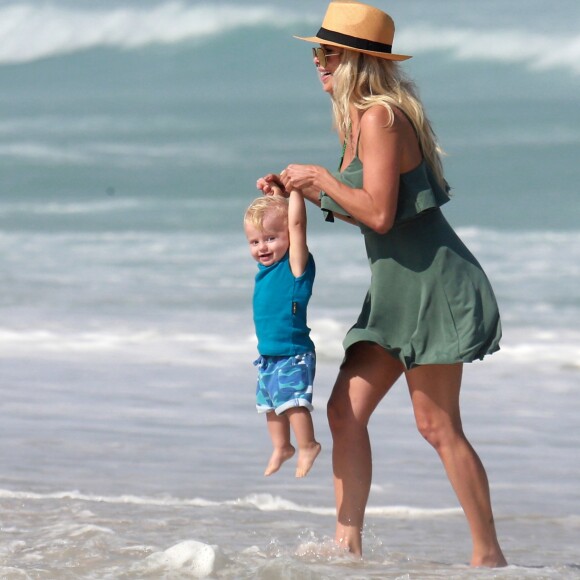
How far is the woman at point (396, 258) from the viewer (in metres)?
3.61

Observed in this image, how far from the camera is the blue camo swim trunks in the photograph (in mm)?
3748

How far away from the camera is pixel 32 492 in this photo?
503 cm

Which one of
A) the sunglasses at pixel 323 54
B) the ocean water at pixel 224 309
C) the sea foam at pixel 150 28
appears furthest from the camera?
the sea foam at pixel 150 28

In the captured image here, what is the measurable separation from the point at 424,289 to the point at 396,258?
0.43 ft

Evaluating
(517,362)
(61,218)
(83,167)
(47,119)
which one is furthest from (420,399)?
(47,119)

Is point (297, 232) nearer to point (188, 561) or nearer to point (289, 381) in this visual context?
point (289, 381)

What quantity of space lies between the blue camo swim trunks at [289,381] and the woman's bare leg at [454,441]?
312 millimetres

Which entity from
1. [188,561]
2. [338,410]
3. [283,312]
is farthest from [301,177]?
[188,561]

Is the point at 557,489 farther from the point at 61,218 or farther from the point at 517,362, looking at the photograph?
the point at 61,218

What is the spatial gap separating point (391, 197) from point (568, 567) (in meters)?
1.39

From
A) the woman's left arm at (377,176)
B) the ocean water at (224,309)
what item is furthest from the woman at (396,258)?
the ocean water at (224,309)

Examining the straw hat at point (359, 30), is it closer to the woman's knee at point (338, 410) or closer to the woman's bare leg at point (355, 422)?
the woman's bare leg at point (355, 422)

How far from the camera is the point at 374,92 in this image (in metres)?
3.69

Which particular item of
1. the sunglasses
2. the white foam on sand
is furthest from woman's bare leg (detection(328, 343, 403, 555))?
the sunglasses
